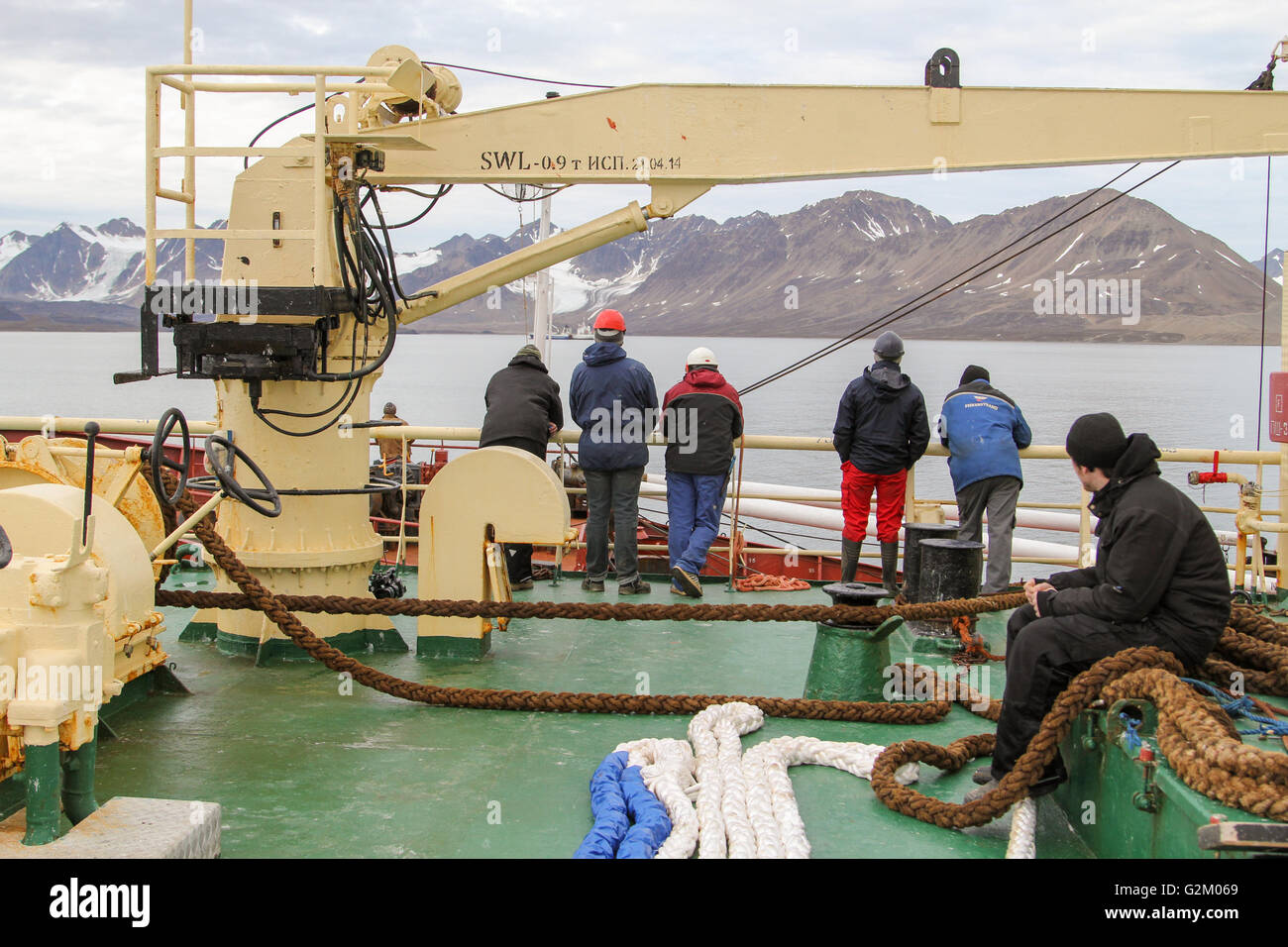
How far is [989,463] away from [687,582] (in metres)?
2.28

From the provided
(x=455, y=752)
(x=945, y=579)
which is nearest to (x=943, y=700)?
(x=945, y=579)

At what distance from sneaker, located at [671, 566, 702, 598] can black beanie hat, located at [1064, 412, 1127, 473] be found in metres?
4.18

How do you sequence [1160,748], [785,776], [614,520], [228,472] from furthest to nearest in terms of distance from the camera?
[614,520] → [228,472] → [785,776] → [1160,748]

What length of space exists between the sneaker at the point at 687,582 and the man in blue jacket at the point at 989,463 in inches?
75.7

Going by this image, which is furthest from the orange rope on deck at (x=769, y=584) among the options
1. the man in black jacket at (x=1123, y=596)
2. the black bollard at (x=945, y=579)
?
the man in black jacket at (x=1123, y=596)

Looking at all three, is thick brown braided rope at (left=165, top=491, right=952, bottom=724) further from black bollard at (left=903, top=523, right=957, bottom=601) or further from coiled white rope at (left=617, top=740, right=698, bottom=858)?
black bollard at (left=903, top=523, right=957, bottom=601)

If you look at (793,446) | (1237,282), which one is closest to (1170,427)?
(793,446)

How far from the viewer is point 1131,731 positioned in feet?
13.2

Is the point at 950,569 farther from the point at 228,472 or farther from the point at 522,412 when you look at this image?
the point at 228,472

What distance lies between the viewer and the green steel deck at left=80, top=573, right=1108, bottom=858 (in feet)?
14.5

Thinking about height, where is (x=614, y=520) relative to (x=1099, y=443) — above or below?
below

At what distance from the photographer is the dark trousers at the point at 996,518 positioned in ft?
26.3

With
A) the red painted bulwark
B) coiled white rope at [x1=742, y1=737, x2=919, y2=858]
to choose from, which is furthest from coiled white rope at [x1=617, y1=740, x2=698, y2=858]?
the red painted bulwark

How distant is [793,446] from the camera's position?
866cm
